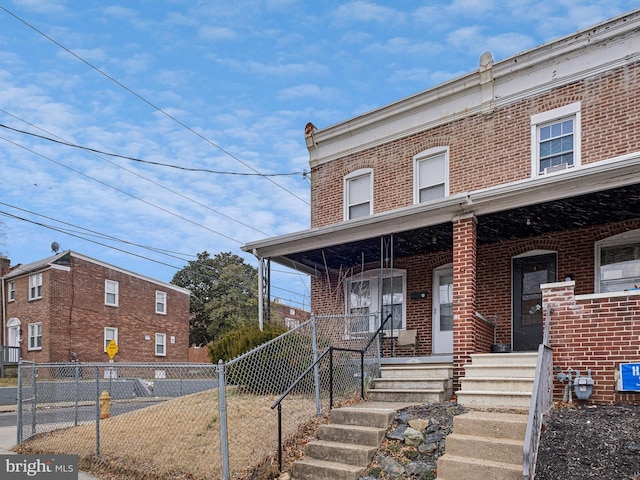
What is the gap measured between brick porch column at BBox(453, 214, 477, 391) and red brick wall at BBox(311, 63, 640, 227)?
3.13 m

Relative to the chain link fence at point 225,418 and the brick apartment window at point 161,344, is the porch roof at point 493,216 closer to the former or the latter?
the chain link fence at point 225,418

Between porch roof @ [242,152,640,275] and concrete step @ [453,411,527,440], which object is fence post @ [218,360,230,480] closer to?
concrete step @ [453,411,527,440]

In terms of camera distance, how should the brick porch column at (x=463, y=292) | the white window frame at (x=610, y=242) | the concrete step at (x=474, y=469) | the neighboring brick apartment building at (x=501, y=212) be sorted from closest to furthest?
1. the concrete step at (x=474, y=469)
2. the neighboring brick apartment building at (x=501, y=212)
3. the brick porch column at (x=463, y=292)
4. the white window frame at (x=610, y=242)

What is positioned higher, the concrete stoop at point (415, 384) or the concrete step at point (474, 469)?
the concrete stoop at point (415, 384)

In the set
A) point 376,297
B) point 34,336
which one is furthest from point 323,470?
point 34,336

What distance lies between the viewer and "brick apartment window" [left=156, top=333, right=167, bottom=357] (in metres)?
35.5

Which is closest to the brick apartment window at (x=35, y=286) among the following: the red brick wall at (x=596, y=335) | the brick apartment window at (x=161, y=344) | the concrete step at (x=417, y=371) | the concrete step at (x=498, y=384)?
the brick apartment window at (x=161, y=344)

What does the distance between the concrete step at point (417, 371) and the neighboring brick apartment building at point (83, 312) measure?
23.9 m

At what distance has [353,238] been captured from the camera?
11766 mm

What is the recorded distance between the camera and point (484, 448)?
636 cm

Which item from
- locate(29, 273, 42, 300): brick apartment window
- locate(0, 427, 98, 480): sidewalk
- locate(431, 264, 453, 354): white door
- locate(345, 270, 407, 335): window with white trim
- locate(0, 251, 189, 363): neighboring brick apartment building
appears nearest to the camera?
locate(0, 427, 98, 480): sidewalk

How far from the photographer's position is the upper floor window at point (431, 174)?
13.6 metres

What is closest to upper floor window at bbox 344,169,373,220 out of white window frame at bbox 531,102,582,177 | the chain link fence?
the chain link fence

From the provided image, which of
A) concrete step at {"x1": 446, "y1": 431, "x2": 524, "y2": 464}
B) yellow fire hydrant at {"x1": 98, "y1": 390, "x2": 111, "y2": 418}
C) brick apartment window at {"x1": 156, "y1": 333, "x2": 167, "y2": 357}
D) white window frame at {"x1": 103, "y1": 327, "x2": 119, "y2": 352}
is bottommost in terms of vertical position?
brick apartment window at {"x1": 156, "y1": 333, "x2": 167, "y2": 357}
